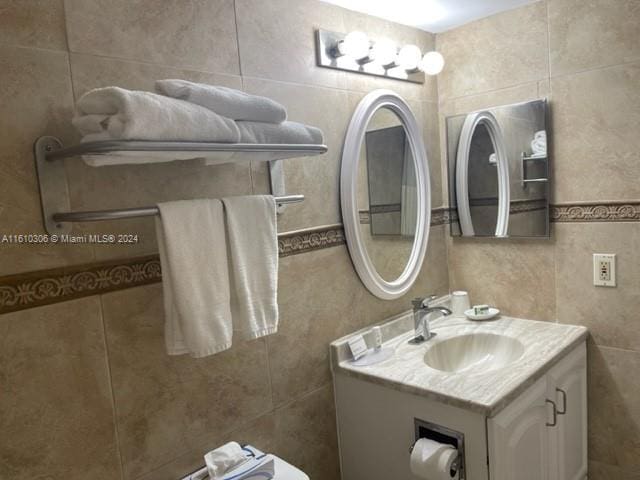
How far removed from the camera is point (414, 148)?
2018 mm

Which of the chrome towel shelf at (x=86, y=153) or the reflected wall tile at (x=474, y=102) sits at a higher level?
the reflected wall tile at (x=474, y=102)

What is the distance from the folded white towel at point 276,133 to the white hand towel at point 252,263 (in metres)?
0.16

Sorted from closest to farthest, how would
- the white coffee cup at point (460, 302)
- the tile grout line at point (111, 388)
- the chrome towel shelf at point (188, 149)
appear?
the chrome towel shelf at point (188, 149), the tile grout line at point (111, 388), the white coffee cup at point (460, 302)

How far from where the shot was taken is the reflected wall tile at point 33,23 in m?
0.99

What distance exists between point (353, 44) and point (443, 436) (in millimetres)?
1305

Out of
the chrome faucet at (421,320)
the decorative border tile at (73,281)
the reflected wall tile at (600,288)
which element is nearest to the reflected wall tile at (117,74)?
the decorative border tile at (73,281)

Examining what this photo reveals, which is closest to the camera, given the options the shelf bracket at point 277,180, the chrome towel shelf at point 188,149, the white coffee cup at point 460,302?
the chrome towel shelf at point 188,149

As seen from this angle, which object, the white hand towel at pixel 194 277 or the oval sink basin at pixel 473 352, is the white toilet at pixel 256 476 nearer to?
the white hand towel at pixel 194 277

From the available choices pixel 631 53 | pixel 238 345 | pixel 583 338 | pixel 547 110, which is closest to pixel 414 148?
pixel 547 110

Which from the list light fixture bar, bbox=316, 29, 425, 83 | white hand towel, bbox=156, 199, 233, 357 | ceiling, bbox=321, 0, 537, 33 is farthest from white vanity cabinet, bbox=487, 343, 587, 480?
ceiling, bbox=321, 0, 537, 33

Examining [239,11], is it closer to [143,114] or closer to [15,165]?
[143,114]

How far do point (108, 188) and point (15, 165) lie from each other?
7.7 inches

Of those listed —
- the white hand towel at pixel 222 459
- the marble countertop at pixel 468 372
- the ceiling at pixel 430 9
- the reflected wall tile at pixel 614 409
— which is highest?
the ceiling at pixel 430 9

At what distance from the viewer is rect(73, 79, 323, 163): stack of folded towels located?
908 millimetres
